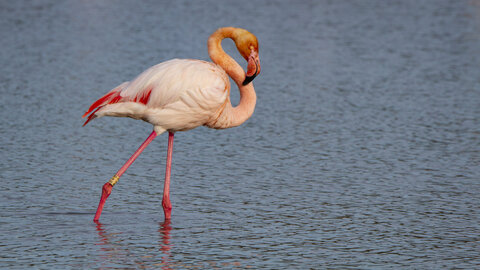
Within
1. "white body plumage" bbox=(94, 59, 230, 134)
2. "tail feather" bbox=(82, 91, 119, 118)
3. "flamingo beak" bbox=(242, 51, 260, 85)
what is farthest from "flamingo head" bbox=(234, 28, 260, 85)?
"tail feather" bbox=(82, 91, 119, 118)

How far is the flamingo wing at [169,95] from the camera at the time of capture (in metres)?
7.26

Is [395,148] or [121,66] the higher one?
[121,66]

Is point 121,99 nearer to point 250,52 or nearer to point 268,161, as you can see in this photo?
point 250,52

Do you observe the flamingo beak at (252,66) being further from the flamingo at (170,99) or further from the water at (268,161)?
the water at (268,161)

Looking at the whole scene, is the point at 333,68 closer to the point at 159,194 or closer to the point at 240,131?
the point at 240,131

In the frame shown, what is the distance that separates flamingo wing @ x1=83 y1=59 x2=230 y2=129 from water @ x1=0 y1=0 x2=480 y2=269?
2.88 ft

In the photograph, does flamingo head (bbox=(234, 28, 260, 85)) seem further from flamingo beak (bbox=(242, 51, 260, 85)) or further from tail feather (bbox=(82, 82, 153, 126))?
tail feather (bbox=(82, 82, 153, 126))

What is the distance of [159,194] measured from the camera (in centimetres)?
813

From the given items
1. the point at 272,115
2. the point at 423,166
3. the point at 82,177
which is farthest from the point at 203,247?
the point at 272,115

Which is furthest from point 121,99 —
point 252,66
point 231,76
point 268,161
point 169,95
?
point 268,161

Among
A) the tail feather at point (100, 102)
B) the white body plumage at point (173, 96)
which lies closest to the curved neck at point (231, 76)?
the white body plumage at point (173, 96)

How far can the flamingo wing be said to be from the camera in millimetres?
7258

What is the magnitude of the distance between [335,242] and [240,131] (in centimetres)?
433

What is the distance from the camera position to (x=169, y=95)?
7262 millimetres
